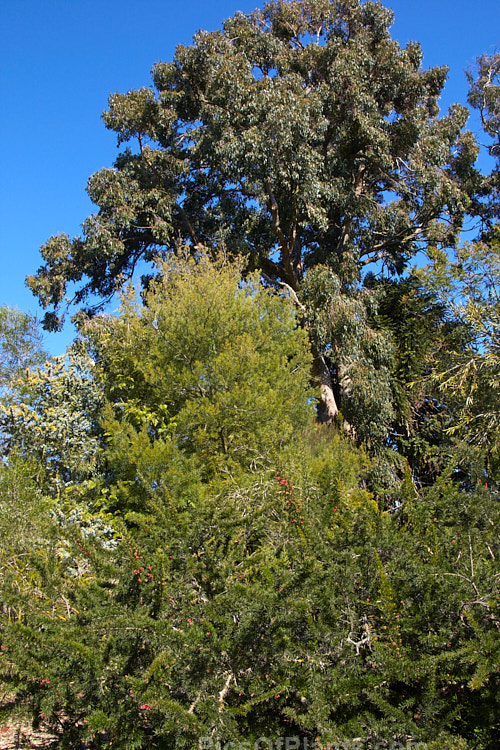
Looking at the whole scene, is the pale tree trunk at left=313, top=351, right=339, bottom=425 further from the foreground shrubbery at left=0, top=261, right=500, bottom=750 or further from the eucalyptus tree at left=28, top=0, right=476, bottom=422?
the foreground shrubbery at left=0, top=261, right=500, bottom=750

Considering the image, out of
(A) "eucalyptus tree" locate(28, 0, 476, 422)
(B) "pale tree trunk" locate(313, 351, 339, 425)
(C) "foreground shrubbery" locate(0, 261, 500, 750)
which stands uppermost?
(A) "eucalyptus tree" locate(28, 0, 476, 422)

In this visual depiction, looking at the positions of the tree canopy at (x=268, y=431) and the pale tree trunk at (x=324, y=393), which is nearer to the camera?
the tree canopy at (x=268, y=431)

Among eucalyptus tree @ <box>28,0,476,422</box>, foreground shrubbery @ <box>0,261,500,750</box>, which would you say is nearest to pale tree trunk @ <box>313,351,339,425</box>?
eucalyptus tree @ <box>28,0,476,422</box>

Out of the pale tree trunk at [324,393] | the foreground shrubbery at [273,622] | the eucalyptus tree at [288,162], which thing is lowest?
the foreground shrubbery at [273,622]

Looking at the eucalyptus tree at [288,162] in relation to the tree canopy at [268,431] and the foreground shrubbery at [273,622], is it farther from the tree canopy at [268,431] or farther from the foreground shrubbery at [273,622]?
the foreground shrubbery at [273,622]

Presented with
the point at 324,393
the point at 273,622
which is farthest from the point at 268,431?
the point at 324,393

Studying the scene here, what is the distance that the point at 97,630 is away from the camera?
399cm

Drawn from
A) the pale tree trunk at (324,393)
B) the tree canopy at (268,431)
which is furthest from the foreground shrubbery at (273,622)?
the pale tree trunk at (324,393)

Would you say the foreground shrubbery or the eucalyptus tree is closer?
the foreground shrubbery

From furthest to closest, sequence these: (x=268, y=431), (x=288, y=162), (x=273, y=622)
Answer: (x=288, y=162) → (x=268, y=431) → (x=273, y=622)

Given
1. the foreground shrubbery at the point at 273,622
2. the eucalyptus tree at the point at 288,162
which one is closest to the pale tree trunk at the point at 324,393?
the eucalyptus tree at the point at 288,162

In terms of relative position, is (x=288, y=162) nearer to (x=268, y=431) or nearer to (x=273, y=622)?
(x=268, y=431)

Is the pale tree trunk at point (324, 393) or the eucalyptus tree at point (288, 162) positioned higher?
the eucalyptus tree at point (288, 162)

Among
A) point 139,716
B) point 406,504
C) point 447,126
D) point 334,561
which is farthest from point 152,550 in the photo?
point 447,126
